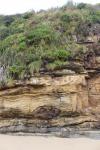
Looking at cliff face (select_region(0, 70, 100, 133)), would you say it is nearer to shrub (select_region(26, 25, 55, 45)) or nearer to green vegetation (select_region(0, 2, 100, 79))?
green vegetation (select_region(0, 2, 100, 79))

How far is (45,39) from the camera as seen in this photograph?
18.5 meters

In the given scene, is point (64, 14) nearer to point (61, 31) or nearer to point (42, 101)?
point (61, 31)

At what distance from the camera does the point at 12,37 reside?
1947cm

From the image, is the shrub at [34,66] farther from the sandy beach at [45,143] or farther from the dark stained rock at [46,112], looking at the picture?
the sandy beach at [45,143]

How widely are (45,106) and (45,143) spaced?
207cm

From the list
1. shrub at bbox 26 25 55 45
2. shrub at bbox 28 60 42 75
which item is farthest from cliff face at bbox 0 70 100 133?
shrub at bbox 26 25 55 45

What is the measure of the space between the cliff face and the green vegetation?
2.25ft

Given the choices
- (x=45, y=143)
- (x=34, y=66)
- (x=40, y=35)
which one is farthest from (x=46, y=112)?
(x=40, y=35)

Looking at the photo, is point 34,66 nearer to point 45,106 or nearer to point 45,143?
point 45,106

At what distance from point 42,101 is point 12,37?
14.3ft

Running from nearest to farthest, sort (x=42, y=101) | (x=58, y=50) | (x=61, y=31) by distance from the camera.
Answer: (x=42, y=101), (x=58, y=50), (x=61, y=31)

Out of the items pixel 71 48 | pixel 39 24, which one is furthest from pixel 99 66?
pixel 39 24

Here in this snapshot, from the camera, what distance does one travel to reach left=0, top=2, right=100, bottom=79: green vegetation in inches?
691

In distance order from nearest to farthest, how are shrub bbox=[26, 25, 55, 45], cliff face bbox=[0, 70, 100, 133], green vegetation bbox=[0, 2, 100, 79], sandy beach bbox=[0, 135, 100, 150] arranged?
sandy beach bbox=[0, 135, 100, 150]
cliff face bbox=[0, 70, 100, 133]
green vegetation bbox=[0, 2, 100, 79]
shrub bbox=[26, 25, 55, 45]
